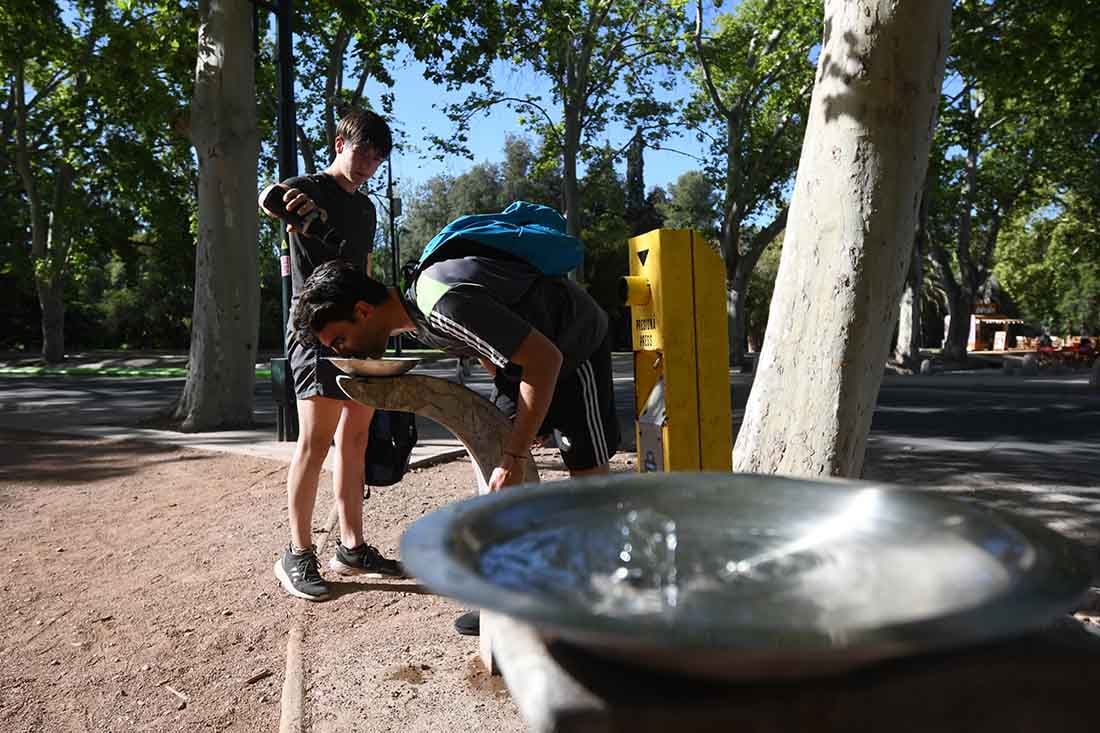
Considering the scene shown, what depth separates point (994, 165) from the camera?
2752cm

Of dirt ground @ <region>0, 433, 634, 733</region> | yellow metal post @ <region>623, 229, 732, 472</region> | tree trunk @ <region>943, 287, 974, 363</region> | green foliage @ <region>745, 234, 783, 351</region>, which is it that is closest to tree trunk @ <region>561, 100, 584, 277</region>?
tree trunk @ <region>943, 287, 974, 363</region>

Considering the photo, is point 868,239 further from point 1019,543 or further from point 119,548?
point 119,548

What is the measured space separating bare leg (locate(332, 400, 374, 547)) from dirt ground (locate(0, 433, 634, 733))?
1.02 feet

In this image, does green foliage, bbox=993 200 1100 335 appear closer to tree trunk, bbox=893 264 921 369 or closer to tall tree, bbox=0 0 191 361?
tree trunk, bbox=893 264 921 369

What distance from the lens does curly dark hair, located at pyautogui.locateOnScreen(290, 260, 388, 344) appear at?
2326mm

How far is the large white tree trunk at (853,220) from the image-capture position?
11.0ft

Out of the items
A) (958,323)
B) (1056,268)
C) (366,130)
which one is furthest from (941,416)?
(1056,268)

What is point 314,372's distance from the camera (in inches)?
128

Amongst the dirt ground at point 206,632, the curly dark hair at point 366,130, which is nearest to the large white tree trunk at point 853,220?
the dirt ground at point 206,632

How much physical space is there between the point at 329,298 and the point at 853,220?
6.99 ft

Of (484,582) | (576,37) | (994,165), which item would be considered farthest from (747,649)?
(994,165)

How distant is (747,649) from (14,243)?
35.4m

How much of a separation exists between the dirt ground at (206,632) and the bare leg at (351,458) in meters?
0.31

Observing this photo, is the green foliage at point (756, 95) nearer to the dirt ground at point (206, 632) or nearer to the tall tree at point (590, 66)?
the tall tree at point (590, 66)
